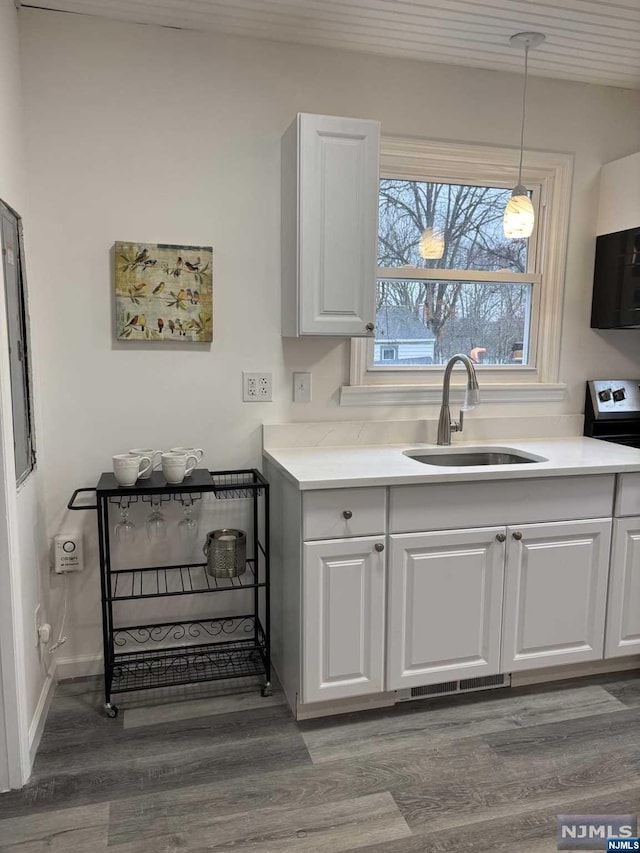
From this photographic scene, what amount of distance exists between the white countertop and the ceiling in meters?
1.54

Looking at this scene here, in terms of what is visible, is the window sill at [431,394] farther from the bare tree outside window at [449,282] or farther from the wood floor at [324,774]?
the wood floor at [324,774]

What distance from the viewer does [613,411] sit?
9.59 feet

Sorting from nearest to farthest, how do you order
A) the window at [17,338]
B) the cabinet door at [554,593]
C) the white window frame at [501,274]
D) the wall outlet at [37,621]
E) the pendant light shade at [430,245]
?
1. the window at [17,338]
2. the wall outlet at [37,621]
3. the cabinet door at [554,593]
4. the white window frame at [501,274]
5. the pendant light shade at [430,245]

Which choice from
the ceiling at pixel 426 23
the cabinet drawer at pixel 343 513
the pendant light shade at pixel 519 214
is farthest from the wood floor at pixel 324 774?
the ceiling at pixel 426 23

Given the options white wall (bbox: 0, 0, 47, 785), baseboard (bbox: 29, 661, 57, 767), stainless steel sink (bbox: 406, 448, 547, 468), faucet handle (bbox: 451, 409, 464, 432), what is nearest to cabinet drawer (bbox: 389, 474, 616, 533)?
stainless steel sink (bbox: 406, 448, 547, 468)

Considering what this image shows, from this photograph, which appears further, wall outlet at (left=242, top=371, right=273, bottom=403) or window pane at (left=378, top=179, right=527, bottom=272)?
window pane at (left=378, top=179, right=527, bottom=272)

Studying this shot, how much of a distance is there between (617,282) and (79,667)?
2.70m

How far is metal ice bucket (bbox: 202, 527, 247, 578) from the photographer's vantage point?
2.37m

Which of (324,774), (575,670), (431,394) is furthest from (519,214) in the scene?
(324,774)

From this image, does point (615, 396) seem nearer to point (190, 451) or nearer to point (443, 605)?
point (443, 605)

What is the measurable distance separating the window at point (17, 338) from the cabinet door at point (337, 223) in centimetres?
92

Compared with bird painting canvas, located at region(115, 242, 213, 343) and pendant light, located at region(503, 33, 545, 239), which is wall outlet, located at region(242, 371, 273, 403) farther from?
pendant light, located at region(503, 33, 545, 239)

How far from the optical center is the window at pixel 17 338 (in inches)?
75.2

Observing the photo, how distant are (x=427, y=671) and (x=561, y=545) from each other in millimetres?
652
